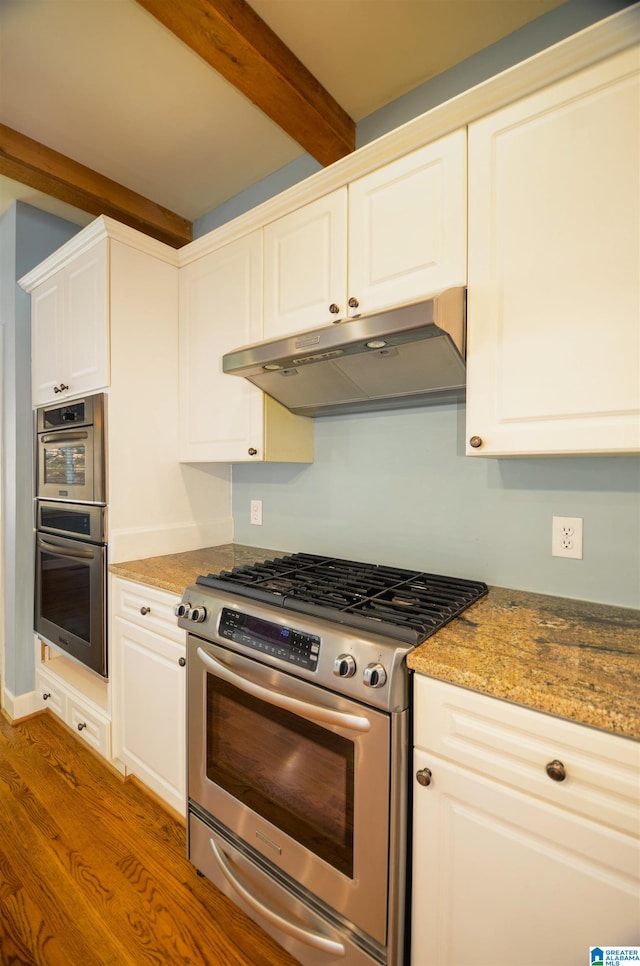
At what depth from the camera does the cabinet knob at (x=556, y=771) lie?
796 mm

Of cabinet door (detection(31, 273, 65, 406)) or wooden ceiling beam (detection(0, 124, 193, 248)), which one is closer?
wooden ceiling beam (detection(0, 124, 193, 248))

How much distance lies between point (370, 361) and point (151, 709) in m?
1.56

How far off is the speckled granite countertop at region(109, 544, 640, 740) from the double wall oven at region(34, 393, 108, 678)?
5.15 feet

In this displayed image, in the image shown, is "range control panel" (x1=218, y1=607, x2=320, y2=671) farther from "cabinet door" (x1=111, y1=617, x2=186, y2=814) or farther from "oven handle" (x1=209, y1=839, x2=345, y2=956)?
"oven handle" (x1=209, y1=839, x2=345, y2=956)

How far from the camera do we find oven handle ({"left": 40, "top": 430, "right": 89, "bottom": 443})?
202cm

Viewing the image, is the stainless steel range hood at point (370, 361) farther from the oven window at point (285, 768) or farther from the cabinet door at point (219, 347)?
the oven window at point (285, 768)

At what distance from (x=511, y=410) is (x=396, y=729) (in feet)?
2.78

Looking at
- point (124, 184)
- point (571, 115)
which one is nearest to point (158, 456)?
Answer: point (124, 184)

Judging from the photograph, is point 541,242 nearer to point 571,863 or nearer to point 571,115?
point 571,115

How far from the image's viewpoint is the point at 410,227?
1336 mm

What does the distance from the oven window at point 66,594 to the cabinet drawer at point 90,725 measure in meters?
0.35

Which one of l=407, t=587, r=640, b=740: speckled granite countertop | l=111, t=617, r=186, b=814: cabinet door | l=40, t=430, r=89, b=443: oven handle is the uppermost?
l=40, t=430, r=89, b=443: oven handle

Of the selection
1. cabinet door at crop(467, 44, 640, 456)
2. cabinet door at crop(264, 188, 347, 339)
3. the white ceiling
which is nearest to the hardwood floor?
cabinet door at crop(467, 44, 640, 456)

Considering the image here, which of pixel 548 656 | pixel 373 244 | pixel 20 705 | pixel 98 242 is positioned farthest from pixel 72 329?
pixel 548 656
